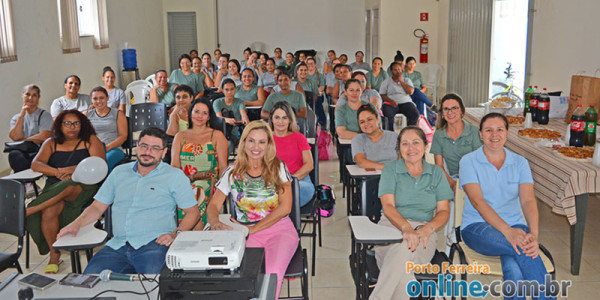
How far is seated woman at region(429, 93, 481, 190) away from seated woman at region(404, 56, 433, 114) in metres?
4.01

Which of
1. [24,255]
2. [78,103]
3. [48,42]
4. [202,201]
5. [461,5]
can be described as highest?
[461,5]

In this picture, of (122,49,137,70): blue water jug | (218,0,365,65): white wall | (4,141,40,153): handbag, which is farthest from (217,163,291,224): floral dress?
(218,0,365,65): white wall

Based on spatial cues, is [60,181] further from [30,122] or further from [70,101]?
[70,101]

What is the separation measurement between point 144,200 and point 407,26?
9.98 m

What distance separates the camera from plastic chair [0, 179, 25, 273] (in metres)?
2.87

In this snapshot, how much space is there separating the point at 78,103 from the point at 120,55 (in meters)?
5.63

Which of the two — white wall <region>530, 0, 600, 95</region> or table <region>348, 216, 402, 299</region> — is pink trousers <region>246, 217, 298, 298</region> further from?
white wall <region>530, 0, 600, 95</region>

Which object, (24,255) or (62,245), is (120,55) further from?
(62,245)

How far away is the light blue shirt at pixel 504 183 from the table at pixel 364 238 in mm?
617

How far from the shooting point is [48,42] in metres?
7.71

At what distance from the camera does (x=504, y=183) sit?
2930mm

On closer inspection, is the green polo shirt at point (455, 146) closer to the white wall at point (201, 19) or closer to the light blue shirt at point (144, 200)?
the light blue shirt at point (144, 200)

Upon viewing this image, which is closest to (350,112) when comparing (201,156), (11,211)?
(201,156)

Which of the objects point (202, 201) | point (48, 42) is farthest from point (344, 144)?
point (48, 42)
